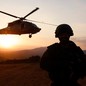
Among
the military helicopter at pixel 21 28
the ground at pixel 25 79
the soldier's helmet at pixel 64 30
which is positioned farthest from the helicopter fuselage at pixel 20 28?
the soldier's helmet at pixel 64 30

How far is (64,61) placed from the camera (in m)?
5.16

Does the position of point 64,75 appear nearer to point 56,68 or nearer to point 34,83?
point 56,68

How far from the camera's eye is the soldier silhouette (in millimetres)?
5121

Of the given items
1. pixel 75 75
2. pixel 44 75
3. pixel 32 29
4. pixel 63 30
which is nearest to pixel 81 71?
pixel 75 75

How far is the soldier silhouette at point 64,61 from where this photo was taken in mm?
5121

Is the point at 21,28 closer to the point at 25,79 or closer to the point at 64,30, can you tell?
the point at 25,79

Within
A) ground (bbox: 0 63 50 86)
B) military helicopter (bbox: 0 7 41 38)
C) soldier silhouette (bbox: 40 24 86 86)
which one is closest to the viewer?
soldier silhouette (bbox: 40 24 86 86)

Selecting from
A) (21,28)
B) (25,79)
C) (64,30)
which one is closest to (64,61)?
(64,30)

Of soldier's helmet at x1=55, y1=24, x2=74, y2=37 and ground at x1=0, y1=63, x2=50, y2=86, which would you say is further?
ground at x1=0, y1=63, x2=50, y2=86

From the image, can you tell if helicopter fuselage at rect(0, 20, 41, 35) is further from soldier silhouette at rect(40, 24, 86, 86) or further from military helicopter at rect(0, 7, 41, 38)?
soldier silhouette at rect(40, 24, 86, 86)

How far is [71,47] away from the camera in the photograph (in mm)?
5230

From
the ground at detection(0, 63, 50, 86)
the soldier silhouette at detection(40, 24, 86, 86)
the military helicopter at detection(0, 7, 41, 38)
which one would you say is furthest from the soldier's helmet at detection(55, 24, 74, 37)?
the military helicopter at detection(0, 7, 41, 38)

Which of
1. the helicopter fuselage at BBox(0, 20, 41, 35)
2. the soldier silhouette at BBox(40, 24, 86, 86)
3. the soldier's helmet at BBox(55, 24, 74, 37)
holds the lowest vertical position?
the helicopter fuselage at BBox(0, 20, 41, 35)

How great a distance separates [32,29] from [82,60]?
39210 millimetres
